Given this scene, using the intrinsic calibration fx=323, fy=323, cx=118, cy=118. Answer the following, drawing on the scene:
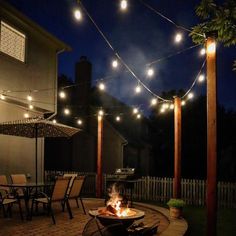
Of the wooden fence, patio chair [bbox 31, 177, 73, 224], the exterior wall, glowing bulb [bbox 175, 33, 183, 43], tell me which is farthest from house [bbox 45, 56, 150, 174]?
glowing bulb [bbox 175, 33, 183, 43]

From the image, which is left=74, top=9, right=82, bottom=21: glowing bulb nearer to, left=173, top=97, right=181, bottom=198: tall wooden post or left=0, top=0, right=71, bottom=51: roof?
left=173, top=97, right=181, bottom=198: tall wooden post

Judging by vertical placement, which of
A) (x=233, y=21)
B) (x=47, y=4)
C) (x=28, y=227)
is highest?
(x=47, y=4)

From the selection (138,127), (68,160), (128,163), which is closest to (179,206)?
(68,160)

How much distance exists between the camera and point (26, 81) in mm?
11305

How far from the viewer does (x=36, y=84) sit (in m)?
11.8

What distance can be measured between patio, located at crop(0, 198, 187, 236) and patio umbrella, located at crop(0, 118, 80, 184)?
1323 mm

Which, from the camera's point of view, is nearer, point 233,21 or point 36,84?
point 233,21

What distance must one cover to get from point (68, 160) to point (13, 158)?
8.38 m

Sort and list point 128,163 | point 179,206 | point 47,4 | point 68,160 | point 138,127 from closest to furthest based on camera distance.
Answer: point 179,206
point 47,4
point 68,160
point 128,163
point 138,127

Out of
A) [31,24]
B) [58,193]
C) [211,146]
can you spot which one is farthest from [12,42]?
[211,146]

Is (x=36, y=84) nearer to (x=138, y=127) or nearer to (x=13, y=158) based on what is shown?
(x=13, y=158)

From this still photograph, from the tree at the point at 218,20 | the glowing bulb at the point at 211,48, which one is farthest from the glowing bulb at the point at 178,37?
the glowing bulb at the point at 211,48

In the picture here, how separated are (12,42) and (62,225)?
258 inches

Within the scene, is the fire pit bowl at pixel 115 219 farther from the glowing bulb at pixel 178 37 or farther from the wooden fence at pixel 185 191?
the wooden fence at pixel 185 191
